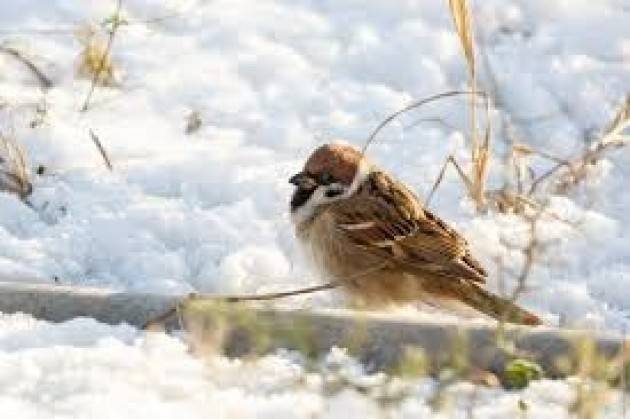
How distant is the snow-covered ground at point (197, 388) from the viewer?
299 centimetres

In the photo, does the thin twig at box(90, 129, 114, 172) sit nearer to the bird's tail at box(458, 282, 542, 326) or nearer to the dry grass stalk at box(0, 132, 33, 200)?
the dry grass stalk at box(0, 132, 33, 200)

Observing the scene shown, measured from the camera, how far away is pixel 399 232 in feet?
15.2

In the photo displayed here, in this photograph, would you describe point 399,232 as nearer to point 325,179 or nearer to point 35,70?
point 325,179

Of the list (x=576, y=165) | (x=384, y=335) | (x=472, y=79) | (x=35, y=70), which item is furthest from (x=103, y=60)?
(x=384, y=335)

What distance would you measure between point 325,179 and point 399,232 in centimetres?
26

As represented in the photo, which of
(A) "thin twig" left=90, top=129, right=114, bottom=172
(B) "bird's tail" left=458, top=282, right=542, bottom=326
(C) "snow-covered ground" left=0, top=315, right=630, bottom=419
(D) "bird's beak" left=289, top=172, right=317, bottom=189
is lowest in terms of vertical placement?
(B) "bird's tail" left=458, top=282, right=542, bottom=326

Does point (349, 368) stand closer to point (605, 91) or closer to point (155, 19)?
point (605, 91)

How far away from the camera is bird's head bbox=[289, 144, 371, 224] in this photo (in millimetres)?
4531

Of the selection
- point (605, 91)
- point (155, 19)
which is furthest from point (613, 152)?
point (155, 19)

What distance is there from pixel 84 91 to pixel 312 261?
52.8 inches

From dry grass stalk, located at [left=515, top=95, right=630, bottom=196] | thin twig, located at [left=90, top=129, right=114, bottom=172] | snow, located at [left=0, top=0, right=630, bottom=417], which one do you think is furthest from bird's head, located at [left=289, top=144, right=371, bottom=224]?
thin twig, located at [left=90, top=129, right=114, bottom=172]

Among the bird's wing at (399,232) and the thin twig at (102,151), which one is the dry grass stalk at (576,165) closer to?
the bird's wing at (399,232)

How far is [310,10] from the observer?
6039 mm

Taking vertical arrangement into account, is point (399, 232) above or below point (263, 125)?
below
